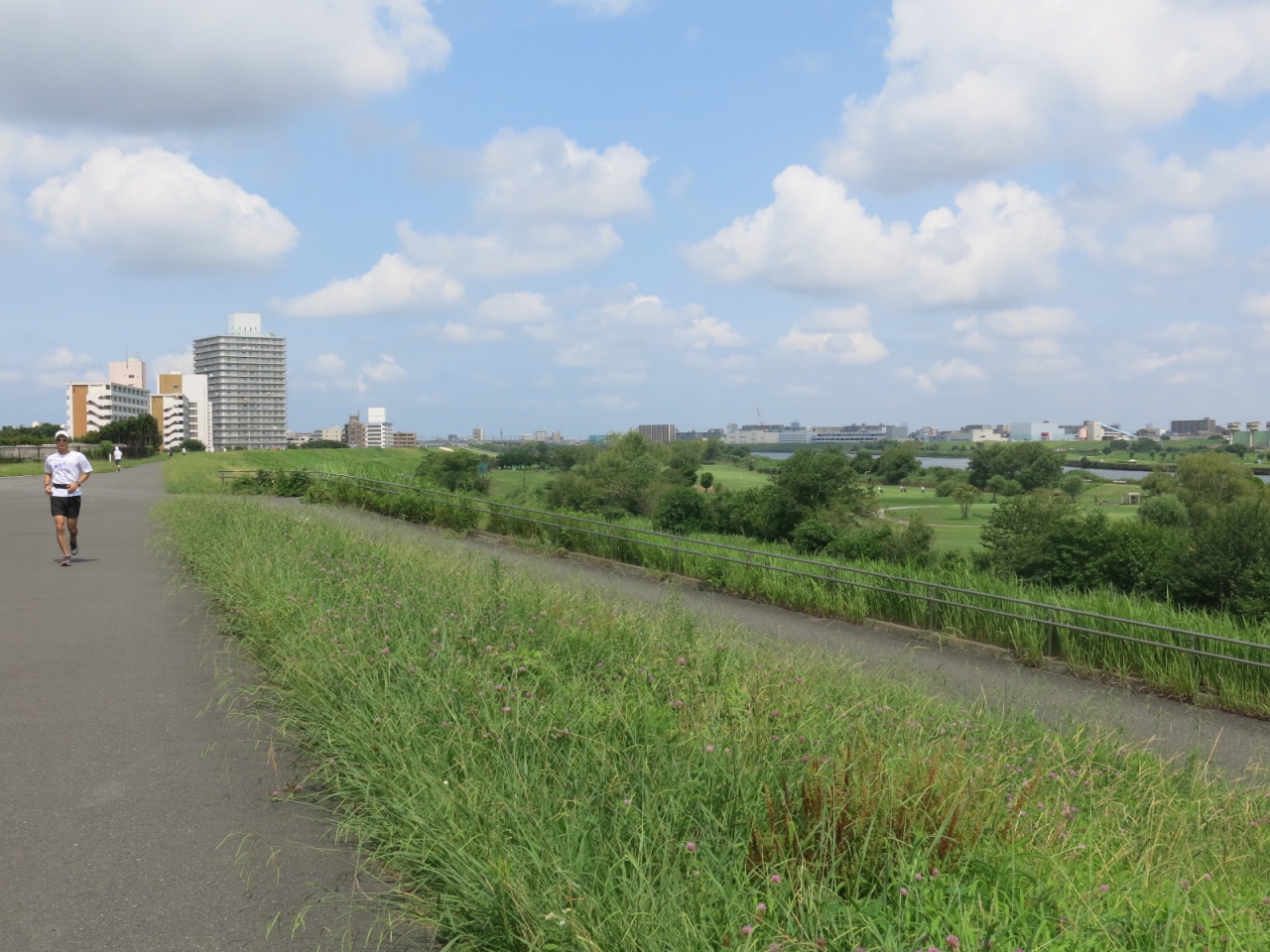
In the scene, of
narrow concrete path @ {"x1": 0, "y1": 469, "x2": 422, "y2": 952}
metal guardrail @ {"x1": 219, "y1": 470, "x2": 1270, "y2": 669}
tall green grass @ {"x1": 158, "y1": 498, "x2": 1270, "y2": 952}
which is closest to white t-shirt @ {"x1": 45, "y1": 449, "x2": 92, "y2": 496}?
narrow concrete path @ {"x1": 0, "y1": 469, "x2": 422, "y2": 952}

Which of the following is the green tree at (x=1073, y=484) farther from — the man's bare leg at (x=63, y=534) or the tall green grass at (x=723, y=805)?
the tall green grass at (x=723, y=805)

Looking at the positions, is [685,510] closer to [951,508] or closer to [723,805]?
[723,805]

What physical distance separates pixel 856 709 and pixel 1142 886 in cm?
225

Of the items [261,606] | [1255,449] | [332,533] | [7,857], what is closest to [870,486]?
[332,533]

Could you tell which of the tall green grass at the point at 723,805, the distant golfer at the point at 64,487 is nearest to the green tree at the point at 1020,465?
the distant golfer at the point at 64,487

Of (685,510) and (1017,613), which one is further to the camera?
(685,510)

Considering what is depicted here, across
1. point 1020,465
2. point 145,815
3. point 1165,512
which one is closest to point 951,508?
point 1020,465

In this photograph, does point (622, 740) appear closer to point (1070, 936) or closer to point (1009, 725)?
point (1070, 936)

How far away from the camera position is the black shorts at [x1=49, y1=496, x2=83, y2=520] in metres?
14.2

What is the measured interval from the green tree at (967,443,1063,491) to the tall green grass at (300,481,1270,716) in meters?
58.0

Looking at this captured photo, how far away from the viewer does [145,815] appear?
4.39 metres

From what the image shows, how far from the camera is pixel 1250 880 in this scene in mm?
3803

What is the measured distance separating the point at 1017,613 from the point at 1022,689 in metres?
1.96

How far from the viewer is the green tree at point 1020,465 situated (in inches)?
2800
